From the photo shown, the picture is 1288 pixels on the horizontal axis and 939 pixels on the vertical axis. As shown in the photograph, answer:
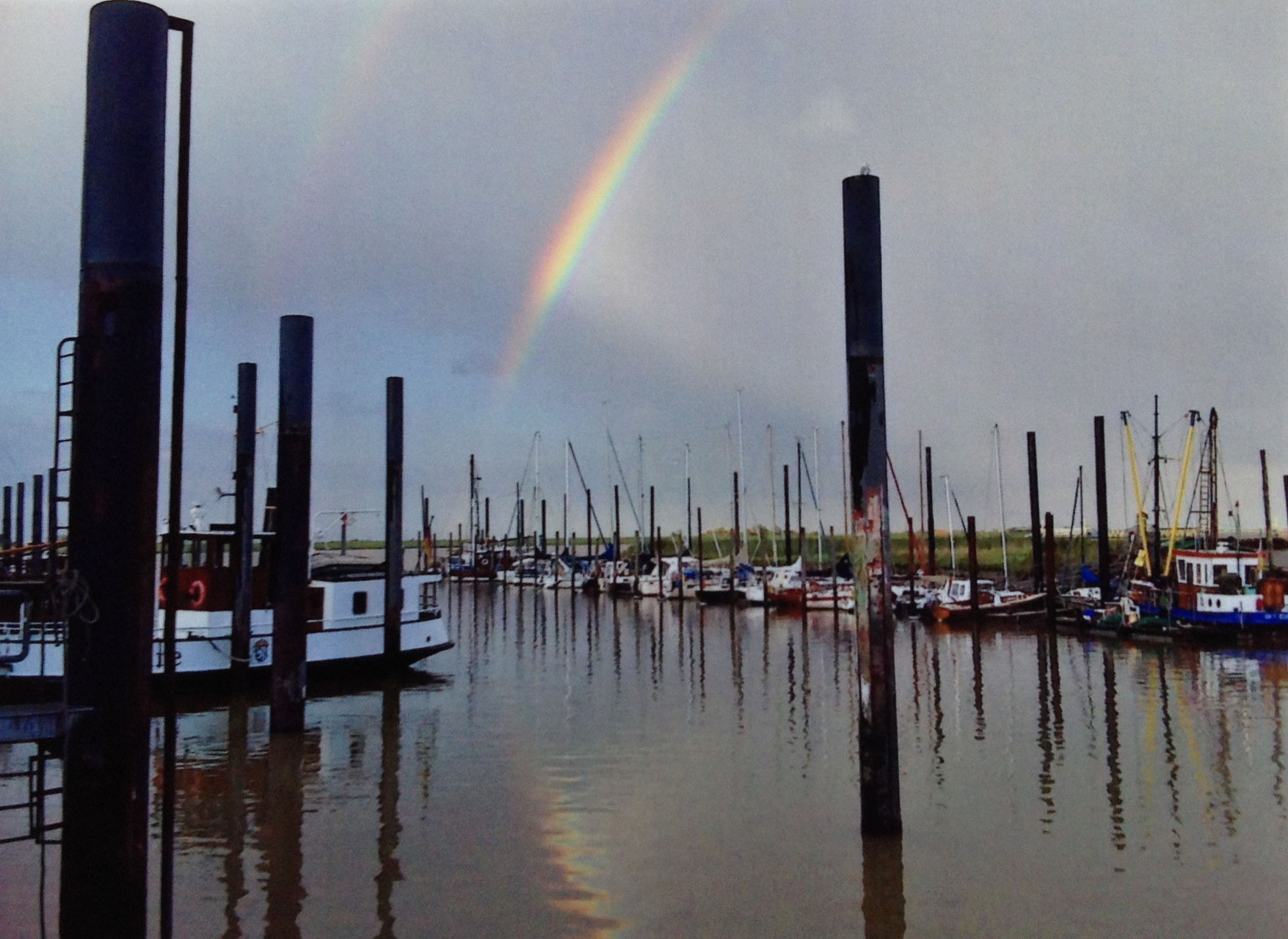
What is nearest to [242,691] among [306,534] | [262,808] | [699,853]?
[306,534]

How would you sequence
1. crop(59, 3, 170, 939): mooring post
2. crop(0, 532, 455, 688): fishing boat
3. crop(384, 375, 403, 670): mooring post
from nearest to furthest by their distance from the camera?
1. crop(59, 3, 170, 939): mooring post
2. crop(0, 532, 455, 688): fishing boat
3. crop(384, 375, 403, 670): mooring post

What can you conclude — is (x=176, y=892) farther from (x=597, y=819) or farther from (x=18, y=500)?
(x=18, y=500)

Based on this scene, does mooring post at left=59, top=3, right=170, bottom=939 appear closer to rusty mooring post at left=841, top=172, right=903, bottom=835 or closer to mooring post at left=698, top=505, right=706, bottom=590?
rusty mooring post at left=841, top=172, right=903, bottom=835

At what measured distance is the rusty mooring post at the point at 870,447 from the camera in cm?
1032

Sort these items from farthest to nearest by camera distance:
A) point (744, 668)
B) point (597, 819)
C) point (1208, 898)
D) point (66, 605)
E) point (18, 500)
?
point (18, 500), point (744, 668), point (597, 819), point (1208, 898), point (66, 605)

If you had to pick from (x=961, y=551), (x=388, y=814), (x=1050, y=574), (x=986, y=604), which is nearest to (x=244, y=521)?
(x=388, y=814)

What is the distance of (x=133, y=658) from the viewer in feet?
19.9

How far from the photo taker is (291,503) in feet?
57.4

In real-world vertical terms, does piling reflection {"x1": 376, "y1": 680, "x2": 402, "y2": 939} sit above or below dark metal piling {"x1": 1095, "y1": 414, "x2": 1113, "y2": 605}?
below

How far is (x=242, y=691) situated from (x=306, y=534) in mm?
7790

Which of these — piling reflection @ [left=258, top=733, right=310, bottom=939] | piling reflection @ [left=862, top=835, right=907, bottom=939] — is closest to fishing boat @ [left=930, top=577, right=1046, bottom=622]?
piling reflection @ [left=258, top=733, right=310, bottom=939]

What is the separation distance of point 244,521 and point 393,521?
378 centimetres

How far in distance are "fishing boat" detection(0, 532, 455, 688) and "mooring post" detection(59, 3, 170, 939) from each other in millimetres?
15721

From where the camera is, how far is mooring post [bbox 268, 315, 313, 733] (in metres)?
17.4
